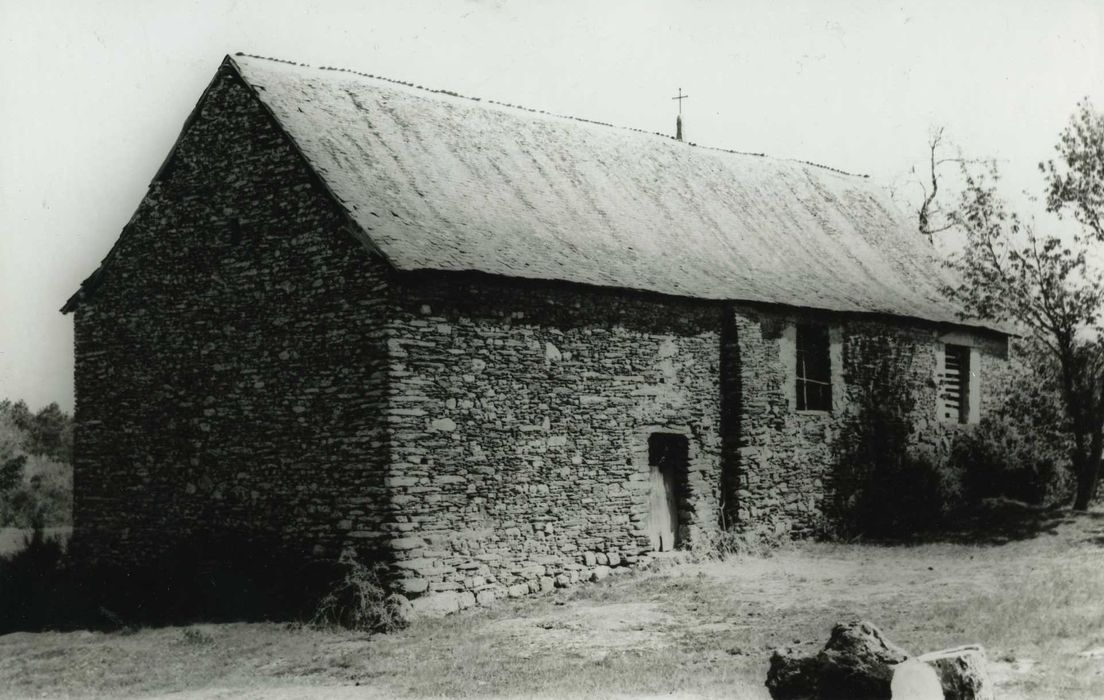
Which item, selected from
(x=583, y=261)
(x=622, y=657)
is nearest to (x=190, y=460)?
(x=583, y=261)

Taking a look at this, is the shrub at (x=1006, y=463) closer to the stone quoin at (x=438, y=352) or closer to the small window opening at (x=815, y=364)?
the stone quoin at (x=438, y=352)

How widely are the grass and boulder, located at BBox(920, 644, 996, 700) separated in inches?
40.8

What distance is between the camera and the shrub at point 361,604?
13633 millimetres

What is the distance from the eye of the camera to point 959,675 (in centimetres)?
834

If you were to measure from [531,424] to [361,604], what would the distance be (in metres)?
3.65

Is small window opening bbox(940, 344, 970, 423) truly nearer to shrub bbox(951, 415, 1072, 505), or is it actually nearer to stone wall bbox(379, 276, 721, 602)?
shrub bbox(951, 415, 1072, 505)

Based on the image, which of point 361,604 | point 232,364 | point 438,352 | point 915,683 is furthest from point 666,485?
point 915,683

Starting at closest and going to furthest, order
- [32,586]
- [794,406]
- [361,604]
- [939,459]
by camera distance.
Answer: [361,604]
[32,586]
[794,406]
[939,459]

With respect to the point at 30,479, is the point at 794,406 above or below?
above

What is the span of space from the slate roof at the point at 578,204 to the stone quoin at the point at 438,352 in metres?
0.08

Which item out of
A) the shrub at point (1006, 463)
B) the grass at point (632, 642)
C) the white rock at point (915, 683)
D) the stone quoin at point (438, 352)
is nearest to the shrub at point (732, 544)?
the stone quoin at point (438, 352)

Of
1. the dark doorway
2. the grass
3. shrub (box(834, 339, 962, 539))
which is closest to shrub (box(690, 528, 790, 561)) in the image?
the dark doorway

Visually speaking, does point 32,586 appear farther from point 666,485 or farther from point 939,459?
point 939,459

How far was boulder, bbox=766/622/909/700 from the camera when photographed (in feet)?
28.0
